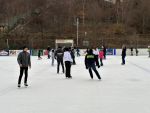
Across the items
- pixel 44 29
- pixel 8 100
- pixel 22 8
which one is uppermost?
pixel 22 8

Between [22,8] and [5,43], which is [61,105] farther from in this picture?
[22,8]

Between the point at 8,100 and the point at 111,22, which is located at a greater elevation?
the point at 111,22

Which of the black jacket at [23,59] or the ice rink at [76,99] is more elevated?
the black jacket at [23,59]

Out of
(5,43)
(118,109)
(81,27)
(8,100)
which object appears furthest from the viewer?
(81,27)

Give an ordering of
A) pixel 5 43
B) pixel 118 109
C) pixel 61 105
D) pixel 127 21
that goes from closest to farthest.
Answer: pixel 118 109, pixel 61 105, pixel 5 43, pixel 127 21

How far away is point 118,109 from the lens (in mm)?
7602

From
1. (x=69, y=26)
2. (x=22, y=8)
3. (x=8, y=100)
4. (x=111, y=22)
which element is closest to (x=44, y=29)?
(x=69, y=26)

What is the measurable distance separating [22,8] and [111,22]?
20144mm

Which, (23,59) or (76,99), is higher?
(23,59)

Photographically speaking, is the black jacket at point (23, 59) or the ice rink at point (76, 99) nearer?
the ice rink at point (76, 99)

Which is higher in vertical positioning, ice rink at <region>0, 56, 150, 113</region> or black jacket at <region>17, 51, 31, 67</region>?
black jacket at <region>17, 51, 31, 67</region>

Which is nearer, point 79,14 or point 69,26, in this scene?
point 69,26

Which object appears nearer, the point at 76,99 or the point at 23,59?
the point at 76,99

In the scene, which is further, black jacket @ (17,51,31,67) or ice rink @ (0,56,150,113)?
black jacket @ (17,51,31,67)
